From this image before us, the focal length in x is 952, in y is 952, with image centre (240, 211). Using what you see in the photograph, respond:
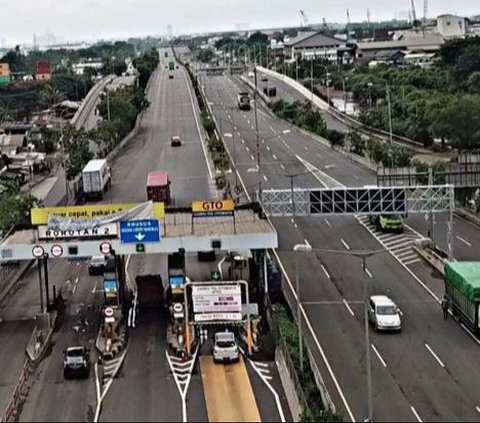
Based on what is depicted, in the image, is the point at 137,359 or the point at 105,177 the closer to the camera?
the point at 137,359

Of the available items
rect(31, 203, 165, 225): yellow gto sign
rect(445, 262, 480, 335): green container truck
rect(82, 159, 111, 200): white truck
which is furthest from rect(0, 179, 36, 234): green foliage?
rect(445, 262, 480, 335): green container truck

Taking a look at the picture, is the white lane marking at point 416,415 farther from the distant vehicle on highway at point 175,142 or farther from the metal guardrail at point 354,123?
the distant vehicle on highway at point 175,142

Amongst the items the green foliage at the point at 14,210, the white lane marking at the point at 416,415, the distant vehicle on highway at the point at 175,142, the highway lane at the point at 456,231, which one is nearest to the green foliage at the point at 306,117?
the distant vehicle on highway at the point at 175,142

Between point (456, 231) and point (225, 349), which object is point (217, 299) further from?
point (456, 231)

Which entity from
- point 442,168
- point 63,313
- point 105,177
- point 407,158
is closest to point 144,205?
point 63,313

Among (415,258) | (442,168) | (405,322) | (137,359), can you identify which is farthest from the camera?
(442,168)

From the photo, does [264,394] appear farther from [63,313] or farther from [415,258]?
[415,258]

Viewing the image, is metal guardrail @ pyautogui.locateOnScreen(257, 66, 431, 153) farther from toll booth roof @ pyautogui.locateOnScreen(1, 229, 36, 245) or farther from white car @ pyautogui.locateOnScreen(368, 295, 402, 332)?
toll booth roof @ pyautogui.locateOnScreen(1, 229, 36, 245)
